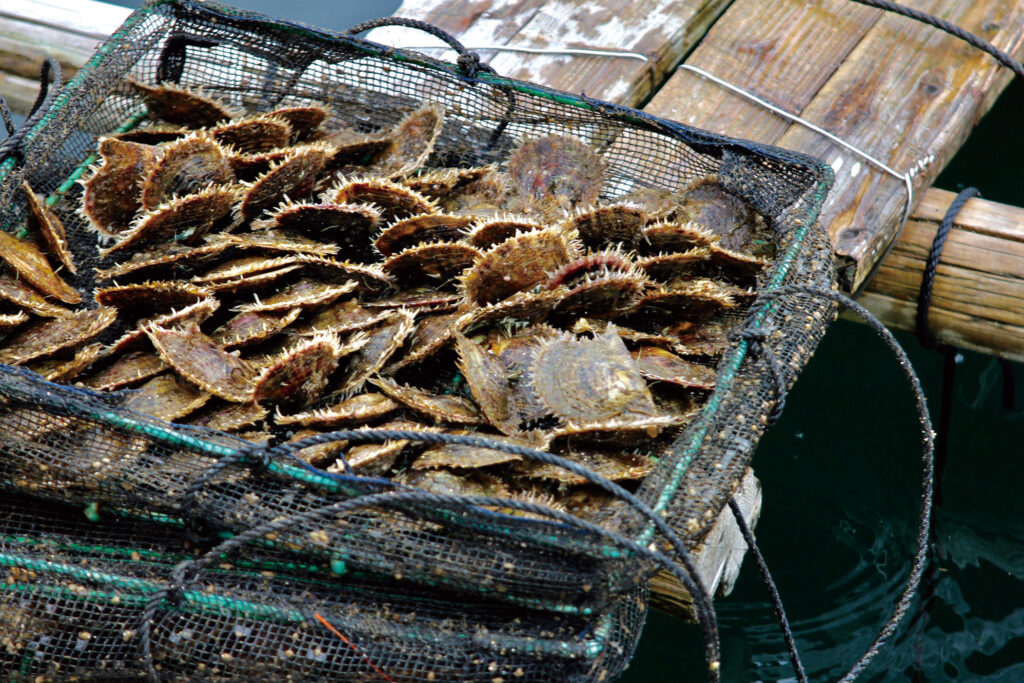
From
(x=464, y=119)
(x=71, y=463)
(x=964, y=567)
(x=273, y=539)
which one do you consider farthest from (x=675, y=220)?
(x=964, y=567)

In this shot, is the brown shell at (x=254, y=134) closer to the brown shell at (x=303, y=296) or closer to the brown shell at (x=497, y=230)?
the brown shell at (x=303, y=296)

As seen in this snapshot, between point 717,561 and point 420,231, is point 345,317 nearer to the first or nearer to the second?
point 420,231

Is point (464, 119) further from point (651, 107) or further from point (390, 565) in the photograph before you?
point (390, 565)

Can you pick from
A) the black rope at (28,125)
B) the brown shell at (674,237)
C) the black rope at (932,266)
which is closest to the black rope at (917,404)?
the brown shell at (674,237)

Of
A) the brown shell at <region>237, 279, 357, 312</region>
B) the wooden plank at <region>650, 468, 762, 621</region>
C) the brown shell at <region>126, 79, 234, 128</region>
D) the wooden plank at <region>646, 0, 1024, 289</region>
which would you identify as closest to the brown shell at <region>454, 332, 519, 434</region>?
the brown shell at <region>237, 279, 357, 312</region>

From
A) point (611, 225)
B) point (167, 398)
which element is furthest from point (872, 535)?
point (167, 398)

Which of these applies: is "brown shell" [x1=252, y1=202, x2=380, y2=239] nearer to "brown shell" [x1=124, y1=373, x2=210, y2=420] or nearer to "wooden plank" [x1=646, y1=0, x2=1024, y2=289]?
"brown shell" [x1=124, y1=373, x2=210, y2=420]

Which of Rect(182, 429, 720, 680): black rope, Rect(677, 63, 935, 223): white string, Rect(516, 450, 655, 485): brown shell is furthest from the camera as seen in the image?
Rect(677, 63, 935, 223): white string
